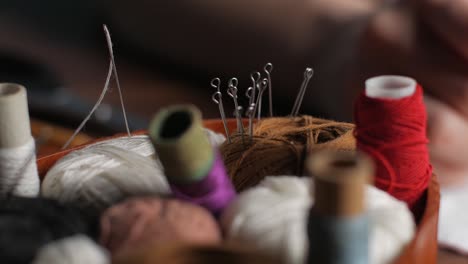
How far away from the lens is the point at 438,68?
1084 millimetres

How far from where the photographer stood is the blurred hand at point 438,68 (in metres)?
1.04

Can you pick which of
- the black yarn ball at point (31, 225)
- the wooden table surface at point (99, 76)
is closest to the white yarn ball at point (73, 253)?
the black yarn ball at point (31, 225)

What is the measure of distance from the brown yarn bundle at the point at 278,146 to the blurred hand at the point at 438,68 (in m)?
0.34

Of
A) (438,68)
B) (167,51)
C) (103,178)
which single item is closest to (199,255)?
(103,178)

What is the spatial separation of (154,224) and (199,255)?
74 millimetres

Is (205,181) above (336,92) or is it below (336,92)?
above

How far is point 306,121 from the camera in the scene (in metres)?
0.79

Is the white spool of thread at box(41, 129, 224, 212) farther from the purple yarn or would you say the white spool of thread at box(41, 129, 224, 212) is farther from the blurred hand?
the blurred hand

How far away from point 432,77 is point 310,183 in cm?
56

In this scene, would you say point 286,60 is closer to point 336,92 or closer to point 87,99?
point 336,92

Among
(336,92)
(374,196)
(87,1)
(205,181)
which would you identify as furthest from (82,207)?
(87,1)

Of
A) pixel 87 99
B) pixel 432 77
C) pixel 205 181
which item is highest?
pixel 205 181

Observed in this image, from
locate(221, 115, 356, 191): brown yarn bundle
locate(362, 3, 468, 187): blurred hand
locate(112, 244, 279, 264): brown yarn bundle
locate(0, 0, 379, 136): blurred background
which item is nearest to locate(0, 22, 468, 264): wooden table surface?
locate(0, 0, 379, 136): blurred background

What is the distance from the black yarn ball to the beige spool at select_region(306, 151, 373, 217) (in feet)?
0.70
